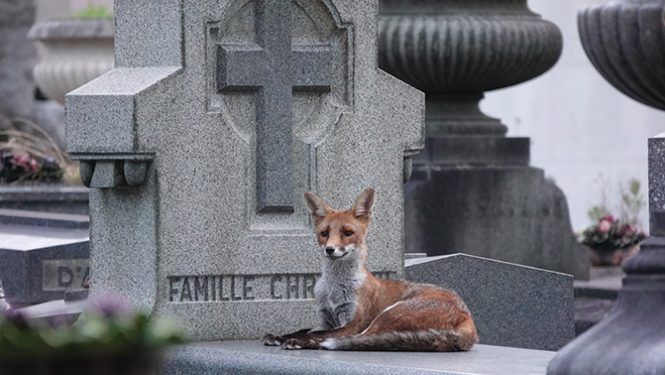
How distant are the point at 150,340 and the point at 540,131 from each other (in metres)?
19.1

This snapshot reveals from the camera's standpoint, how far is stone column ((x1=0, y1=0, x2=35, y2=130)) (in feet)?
70.4

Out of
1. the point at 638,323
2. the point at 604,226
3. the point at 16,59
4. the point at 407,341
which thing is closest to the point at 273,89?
the point at 407,341

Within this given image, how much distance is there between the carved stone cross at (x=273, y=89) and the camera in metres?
8.07

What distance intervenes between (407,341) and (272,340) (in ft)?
2.10

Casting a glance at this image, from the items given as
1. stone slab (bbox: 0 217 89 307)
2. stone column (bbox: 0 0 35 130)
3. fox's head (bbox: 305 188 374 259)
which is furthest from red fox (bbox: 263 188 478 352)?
stone column (bbox: 0 0 35 130)

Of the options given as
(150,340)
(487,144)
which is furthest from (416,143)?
(150,340)

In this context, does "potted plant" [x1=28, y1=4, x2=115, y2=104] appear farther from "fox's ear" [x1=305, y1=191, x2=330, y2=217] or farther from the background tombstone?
"fox's ear" [x1=305, y1=191, x2=330, y2=217]

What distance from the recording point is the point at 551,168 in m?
21.4

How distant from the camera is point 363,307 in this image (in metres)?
7.30

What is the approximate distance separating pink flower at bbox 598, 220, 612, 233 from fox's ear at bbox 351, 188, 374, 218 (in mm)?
6290

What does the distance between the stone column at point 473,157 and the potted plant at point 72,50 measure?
6724 mm

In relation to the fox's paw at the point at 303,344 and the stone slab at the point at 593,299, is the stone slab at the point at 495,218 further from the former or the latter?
the fox's paw at the point at 303,344

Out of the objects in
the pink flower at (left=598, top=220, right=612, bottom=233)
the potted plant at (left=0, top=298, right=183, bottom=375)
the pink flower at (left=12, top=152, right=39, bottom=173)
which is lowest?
the pink flower at (left=598, top=220, right=612, bottom=233)

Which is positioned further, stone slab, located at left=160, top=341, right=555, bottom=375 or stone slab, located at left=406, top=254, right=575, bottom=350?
stone slab, located at left=406, top=254, right=575, bottom=350
